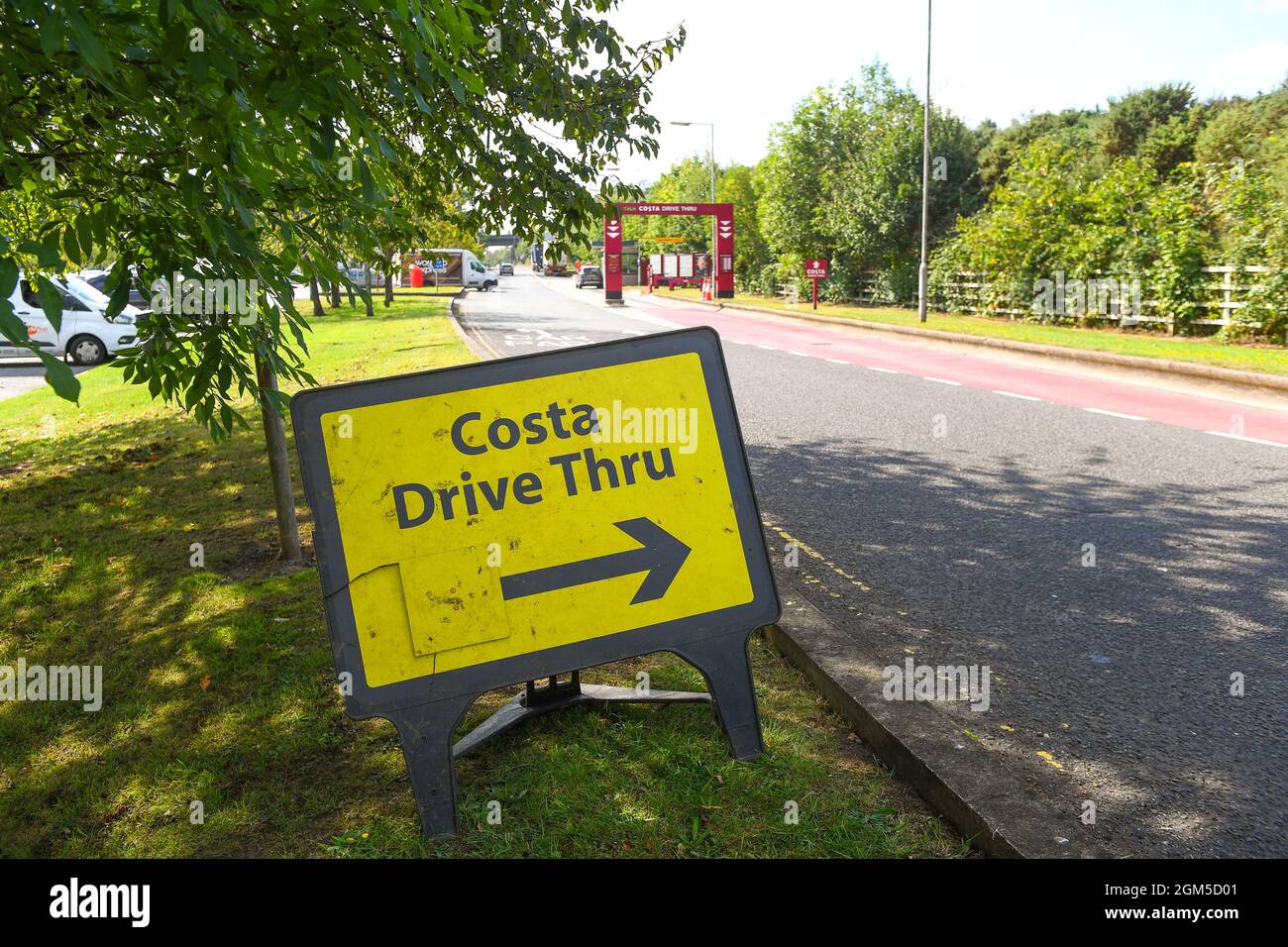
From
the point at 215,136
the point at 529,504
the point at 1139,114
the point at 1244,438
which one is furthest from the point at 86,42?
the point at 1139,114

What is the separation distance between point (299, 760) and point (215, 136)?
6.93 feet

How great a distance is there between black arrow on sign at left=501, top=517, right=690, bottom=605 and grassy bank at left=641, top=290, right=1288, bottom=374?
1246 centimetres

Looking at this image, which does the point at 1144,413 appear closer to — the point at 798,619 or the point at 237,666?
the point at 798,619

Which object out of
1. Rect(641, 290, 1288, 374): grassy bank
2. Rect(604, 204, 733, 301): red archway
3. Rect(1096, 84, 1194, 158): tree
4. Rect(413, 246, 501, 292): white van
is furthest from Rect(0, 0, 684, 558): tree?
Rect(413, 246, 501, 292): white van

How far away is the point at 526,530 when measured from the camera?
320 centimetres

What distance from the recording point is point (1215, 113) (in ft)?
143

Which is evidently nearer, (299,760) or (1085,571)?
(299,760)

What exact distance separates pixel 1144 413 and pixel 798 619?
26.7ft

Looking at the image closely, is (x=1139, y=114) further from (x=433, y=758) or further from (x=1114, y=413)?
(x=433, y=758)

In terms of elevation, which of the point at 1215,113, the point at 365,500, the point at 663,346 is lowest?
the point at 365,500

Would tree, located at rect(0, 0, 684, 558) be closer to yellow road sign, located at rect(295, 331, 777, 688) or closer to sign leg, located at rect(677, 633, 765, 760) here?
yellow road sign, located at rect(295, 331, 777, 688)

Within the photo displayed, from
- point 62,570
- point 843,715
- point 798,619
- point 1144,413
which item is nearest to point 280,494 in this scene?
point 62,570

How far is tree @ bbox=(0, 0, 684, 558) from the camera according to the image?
2893 millimetres

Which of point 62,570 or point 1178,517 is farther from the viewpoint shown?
point 1178,517
